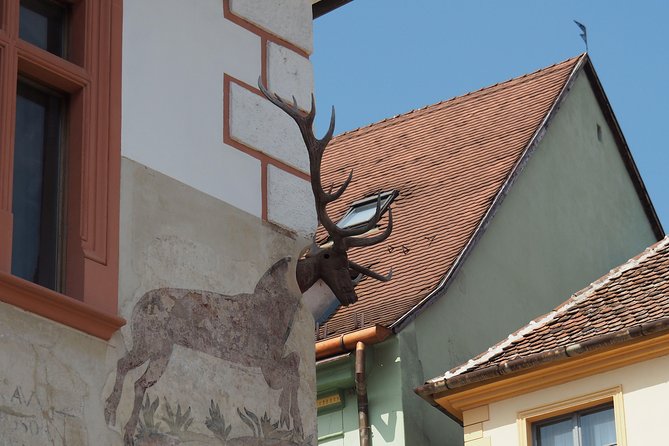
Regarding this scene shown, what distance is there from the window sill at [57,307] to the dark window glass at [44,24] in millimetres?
1201

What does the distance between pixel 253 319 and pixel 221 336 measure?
0.27m

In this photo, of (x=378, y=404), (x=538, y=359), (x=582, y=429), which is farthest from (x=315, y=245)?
(x=378, y=404)

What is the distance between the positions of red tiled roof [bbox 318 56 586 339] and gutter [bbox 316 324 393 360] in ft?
0.43

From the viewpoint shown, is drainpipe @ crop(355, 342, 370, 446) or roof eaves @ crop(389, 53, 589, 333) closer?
drainpipe @ crop(355, 342, 370, 446)

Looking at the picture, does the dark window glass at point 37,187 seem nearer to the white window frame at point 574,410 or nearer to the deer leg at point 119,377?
the deer leg at point 119,377

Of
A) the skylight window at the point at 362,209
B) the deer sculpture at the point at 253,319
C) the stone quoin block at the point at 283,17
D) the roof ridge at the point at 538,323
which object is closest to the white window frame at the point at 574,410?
the roof ridge at the point at 538,323

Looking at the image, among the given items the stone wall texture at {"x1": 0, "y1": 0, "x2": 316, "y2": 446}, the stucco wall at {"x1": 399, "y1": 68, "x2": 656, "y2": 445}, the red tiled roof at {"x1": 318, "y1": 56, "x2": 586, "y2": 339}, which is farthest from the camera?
the red tiled roof at {"x1": 318, "y1": 56, "x2": 586, "y2": 339}

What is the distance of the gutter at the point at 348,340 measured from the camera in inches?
558

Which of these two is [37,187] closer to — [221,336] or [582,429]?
[221,336]

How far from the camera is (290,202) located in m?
8.23

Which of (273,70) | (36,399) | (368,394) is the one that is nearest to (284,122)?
(273,70)

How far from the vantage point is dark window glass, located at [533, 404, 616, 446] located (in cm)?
1313

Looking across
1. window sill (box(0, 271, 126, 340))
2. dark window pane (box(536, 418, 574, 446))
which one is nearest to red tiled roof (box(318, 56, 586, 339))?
dark window pane (box(536, 418, 574, 446))

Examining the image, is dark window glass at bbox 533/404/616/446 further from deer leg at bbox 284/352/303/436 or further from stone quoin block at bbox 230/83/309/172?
deer leg at bbox 284/352/303/436
